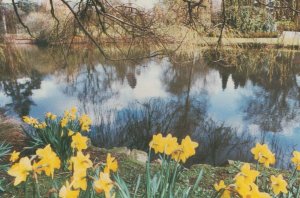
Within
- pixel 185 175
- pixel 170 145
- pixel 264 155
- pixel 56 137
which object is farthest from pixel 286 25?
pixel 56 137

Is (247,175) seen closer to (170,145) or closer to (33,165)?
(170,145)

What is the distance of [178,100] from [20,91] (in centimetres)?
528

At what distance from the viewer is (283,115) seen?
9438 millimetres

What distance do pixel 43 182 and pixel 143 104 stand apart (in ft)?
22.6

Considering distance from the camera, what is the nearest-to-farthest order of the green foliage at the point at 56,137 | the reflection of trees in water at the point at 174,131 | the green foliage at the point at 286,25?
the green foliage at the point at 286,25 < the green foliage at the point at 56,137 < the reflection of trees in water at the point at 174,131

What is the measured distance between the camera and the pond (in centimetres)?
714

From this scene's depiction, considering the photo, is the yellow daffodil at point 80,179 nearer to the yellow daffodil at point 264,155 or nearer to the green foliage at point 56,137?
the yellow daffodil at point 264,155

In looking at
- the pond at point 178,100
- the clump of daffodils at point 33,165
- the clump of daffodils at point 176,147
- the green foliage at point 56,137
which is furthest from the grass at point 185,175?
the clump of daffodils at point 33,165

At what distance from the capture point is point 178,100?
11.1 meters

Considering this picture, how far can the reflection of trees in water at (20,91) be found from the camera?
1059 cm

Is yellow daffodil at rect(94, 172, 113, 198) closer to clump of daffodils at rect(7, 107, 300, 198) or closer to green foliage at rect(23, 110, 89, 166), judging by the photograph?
clump of daffodils at rect(7, 107, 300, 198)

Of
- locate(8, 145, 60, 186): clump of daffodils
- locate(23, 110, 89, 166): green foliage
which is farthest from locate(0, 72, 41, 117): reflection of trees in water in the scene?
locate(8, 145, 60, 186): clump of daffodils

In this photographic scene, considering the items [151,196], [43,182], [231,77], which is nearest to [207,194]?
[43,182]

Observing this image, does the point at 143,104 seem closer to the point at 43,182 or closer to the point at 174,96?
the point at 174,96
